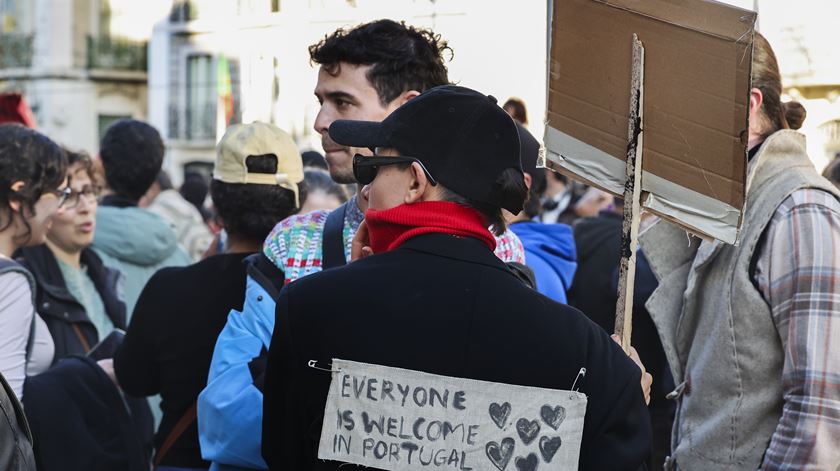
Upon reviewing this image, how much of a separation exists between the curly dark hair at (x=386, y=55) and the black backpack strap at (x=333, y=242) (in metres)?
0.36

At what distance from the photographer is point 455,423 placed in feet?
7.70

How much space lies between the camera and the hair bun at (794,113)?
374 centimetres

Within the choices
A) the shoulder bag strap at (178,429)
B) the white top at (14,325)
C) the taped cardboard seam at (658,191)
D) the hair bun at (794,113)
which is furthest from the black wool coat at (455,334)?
the hair bun at (794,113)

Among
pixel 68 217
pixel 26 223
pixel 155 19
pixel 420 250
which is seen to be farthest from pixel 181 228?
pixel 155 19

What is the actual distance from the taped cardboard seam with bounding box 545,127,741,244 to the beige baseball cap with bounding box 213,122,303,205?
4.17ft

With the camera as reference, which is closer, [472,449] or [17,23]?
[472,449]

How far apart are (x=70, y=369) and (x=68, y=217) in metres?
1.29

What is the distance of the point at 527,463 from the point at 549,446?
0.06 m

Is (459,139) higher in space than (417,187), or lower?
higher

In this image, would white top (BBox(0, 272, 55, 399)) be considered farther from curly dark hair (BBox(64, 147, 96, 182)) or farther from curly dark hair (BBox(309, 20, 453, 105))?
curly dark hair (BBox(64, 147, 96, 182))

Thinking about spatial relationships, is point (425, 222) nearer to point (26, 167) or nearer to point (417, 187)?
point (417, 187)

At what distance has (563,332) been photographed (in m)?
2.36

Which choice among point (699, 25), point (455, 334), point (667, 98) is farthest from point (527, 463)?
point (699, 25)

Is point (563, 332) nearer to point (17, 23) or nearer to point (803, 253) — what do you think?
point (803, 253)
